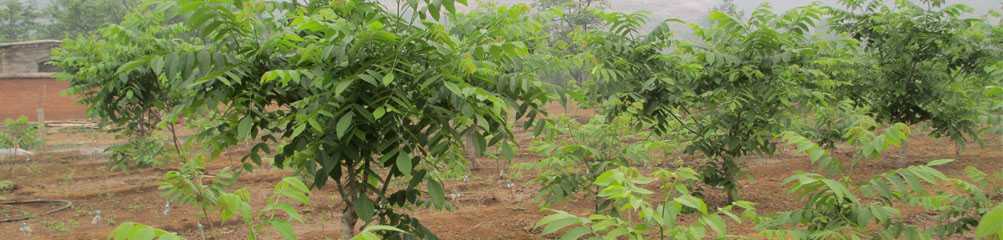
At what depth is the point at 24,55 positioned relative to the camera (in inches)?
825

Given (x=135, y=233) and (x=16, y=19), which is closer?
(x=135, y=233)

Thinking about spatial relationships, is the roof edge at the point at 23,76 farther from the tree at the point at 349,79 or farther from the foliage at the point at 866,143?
the foliage at the point at 866,143

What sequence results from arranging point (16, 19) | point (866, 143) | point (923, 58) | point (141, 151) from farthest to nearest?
point (16, 19) → point (141, 151) → point (923, 58) → point (866, 143)

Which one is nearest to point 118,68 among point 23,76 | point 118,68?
point 118,68

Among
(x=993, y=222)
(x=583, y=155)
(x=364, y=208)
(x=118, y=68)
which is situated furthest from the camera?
(x=118, y=68)

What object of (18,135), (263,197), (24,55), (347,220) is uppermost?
(347,220)

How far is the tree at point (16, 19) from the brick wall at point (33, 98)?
57.3ft

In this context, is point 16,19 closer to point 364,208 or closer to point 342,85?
point 364,208

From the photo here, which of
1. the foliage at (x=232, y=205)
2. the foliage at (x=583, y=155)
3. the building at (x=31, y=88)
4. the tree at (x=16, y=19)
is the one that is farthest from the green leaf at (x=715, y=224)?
the tree at (x=16, y=19)

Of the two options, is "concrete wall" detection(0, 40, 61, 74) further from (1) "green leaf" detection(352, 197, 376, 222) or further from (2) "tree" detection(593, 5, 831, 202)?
(1) "green leaf" detection(352, 197, 376, 222)

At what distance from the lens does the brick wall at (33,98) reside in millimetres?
18250

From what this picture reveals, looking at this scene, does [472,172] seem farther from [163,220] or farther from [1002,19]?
[1002,19]

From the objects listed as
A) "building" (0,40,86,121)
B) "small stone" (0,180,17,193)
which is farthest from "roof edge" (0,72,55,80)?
"small stone" (0,180,17,193)

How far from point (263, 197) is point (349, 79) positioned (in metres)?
5.11
